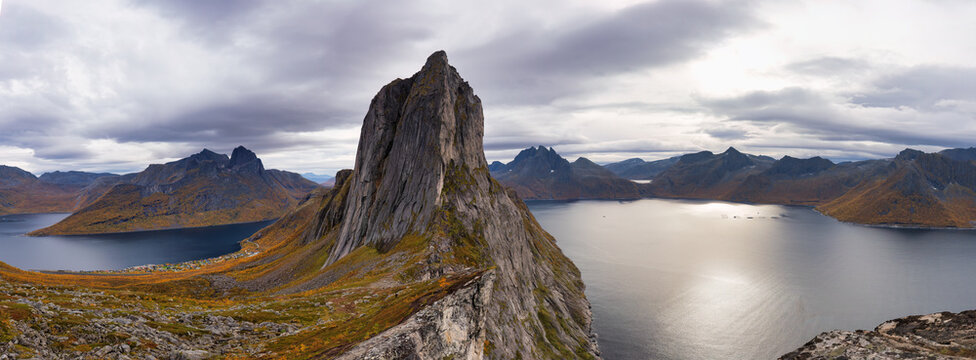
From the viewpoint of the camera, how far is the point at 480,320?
93.8ft

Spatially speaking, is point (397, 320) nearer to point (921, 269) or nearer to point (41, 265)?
point (921, 269)

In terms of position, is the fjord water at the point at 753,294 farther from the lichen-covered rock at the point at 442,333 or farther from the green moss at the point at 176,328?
the green moss at the point at 176,328

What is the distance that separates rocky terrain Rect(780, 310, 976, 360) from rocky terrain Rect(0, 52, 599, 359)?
61.2 feet

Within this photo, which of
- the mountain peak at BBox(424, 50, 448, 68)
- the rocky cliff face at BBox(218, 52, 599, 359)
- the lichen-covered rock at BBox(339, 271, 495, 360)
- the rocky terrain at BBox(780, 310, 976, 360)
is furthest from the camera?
the mountain peak at BBox(424, 50, 448, 68)

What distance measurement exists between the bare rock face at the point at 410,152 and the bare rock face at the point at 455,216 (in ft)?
0.97

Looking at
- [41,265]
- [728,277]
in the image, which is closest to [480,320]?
[728,277]

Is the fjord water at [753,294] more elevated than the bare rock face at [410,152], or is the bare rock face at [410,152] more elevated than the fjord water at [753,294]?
the bare rock face at [410,152]

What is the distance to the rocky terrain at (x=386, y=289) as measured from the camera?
20.8m

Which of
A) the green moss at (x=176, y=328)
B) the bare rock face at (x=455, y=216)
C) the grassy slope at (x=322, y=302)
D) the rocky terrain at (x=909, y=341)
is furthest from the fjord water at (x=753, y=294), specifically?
Result: the green moss at (x=176, y=328)

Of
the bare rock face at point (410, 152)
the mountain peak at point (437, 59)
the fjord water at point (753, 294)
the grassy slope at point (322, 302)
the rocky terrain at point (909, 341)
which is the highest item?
the mountain peak at point (437, 59)

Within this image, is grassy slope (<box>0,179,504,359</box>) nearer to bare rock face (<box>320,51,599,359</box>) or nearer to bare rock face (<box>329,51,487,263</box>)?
bare rock face (<box>320,51,599,359</box>)

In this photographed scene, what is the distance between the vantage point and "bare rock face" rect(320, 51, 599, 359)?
54.5 meters

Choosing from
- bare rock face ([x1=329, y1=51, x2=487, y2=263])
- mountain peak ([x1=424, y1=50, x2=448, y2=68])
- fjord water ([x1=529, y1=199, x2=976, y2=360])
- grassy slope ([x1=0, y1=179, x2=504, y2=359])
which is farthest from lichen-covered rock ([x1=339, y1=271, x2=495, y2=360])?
mountain peak ([x1=424, y1=50, x2=448, y2=68])

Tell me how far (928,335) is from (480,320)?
23.4 meters
